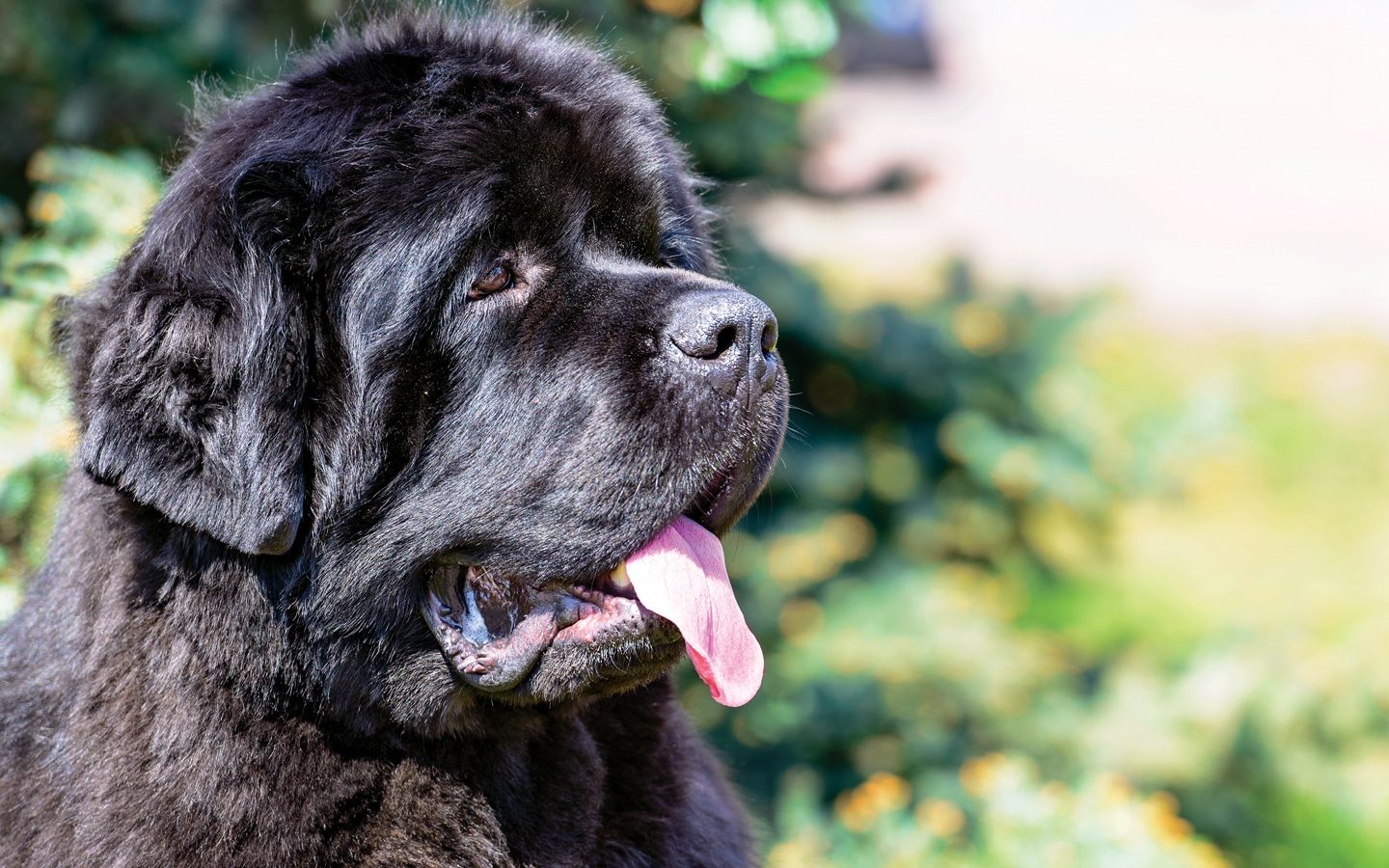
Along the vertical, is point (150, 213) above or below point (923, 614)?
above

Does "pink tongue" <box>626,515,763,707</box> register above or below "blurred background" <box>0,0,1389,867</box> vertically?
above

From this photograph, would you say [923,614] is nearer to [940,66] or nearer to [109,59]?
[109,59]

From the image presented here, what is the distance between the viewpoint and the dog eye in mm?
2320

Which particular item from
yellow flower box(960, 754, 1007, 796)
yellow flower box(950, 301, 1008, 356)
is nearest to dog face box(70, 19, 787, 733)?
yellow flower box(960, 754, 1007, 796)

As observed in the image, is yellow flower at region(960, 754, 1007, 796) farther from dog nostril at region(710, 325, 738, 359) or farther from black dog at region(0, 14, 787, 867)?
dog nostril at region(710, 325, 738, 359)

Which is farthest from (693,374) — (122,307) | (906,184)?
(906,184)

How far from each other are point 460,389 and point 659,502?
0.41 metres

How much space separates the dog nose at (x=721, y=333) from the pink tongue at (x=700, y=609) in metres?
0.31

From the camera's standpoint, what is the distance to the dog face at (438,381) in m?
2.21

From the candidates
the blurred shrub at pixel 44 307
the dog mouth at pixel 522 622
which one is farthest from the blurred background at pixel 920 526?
the dog mouth at pixel 522 622

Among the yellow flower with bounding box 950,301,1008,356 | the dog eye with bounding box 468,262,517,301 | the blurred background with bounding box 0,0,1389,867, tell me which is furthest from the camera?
the yellow flower with bounding box 950,301,1008,356

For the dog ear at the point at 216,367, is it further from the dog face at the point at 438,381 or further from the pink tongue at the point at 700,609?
the pink tongue at the point at 700,609

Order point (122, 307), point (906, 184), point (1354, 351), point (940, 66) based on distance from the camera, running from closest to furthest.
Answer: point (122, 307) → point (906, 184) → point (1354, 351) → point (940, 66)

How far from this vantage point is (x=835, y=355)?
18.8 feet
